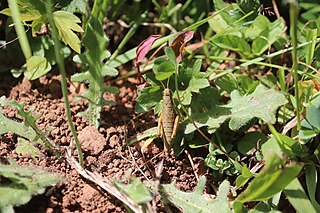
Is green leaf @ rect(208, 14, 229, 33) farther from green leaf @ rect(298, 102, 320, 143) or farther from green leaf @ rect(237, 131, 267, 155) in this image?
green leaf @ rect(298, 102, 320, 143)

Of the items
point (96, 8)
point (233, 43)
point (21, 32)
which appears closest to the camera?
point (21, 32)

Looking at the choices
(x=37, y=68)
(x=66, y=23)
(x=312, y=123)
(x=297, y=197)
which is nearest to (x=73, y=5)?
(x=66, y=23)

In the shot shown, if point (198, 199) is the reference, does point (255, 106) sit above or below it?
above

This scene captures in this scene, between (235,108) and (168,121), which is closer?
(168,121)

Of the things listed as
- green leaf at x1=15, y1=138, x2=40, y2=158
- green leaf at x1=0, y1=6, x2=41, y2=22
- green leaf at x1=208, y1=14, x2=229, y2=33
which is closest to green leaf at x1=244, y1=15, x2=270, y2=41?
green leaf at x1=208, y1=14, x2=229, y2=33

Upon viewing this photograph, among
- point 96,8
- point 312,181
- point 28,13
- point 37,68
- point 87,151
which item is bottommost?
point 312,181

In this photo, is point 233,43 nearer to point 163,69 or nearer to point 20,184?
point 163,69

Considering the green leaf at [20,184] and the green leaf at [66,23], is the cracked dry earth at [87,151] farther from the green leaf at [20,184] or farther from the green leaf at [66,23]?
the green leaf at [66,23]

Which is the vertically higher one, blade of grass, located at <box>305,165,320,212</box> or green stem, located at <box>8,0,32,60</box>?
green stem, located at <box>8,0,32,60</box>
